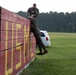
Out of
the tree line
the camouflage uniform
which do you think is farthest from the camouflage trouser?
the tree line

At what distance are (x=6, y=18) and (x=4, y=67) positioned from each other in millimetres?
1067

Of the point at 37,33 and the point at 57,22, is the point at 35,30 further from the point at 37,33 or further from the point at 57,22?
the point at 57,22

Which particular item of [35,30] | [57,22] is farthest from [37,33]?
[57,22]

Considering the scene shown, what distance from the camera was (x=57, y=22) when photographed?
174 meters

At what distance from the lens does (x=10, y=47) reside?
897cm

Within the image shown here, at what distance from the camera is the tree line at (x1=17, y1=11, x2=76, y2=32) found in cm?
16574

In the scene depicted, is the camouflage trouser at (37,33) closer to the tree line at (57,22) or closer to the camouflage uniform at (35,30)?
the camouflage uniform at (35,30)

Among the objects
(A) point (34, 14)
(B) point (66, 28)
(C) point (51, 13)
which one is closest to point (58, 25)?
(B) point (66, 28)

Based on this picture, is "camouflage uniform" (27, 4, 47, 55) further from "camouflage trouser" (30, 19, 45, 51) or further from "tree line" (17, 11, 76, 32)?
"tree line" (17, 11, 76, 32)

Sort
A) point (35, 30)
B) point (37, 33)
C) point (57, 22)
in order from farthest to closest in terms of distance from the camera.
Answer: point (57, 22)
point (35, 30)
point (37, 33)

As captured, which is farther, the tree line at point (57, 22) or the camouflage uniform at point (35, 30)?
the tree line at point (57, 22)

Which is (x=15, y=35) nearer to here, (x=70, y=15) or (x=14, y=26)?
(x=14, y=26)

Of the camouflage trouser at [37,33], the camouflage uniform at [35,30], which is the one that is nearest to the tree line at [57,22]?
the camouflage uniform at [35,30]

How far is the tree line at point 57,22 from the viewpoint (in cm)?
16574
